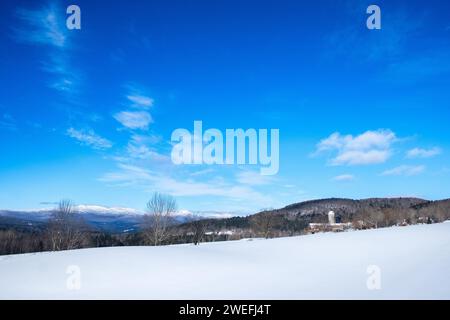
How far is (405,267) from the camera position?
17.2m

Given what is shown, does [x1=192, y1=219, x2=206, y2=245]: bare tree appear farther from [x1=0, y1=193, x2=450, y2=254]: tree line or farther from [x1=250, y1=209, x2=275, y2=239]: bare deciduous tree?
[x1=250, y1=209, x2=275, y2=239]: bare deciduous tree

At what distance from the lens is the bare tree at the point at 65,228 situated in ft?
173

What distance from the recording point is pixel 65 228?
5434 cm

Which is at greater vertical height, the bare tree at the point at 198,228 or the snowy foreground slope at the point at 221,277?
the snowy foreground slope at the point at 221,277

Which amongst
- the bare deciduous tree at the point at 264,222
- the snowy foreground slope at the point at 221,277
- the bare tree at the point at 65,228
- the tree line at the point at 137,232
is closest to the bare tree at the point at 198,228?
the tree line at the point at 137,232

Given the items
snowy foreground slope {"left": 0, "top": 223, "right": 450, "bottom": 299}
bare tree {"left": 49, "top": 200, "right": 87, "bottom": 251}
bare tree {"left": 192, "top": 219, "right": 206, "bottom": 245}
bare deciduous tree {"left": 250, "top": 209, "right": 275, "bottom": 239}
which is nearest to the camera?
snowy foreground slope {"left": 0, "top": 223, "right": 450, "bottom": 299}

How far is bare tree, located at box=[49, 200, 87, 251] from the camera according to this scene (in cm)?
5262

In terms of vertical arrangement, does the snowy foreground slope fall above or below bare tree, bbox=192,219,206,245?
above

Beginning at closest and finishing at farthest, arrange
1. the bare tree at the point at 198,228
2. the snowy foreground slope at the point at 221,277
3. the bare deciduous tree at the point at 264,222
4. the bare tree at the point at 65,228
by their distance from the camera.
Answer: the snowy foreground slope at the point at 221,277 < the bare tree at the point at 65,228 < the bare deciduous tree at the point at 264,222 < the bare tree at the point at 198,228

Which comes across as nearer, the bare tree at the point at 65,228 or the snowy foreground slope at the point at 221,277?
the snowy foreground slope at the point at 221,277

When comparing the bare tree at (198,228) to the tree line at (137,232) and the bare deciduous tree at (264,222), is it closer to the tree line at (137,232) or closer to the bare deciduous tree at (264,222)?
the tree line at (137,232)

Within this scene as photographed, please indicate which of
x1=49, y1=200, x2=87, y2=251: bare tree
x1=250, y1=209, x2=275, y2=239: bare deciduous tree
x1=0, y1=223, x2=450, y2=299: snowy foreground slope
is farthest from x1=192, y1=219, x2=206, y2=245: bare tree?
x1=0, y1=223, x2=450, y2=299: snowy foreground slope
